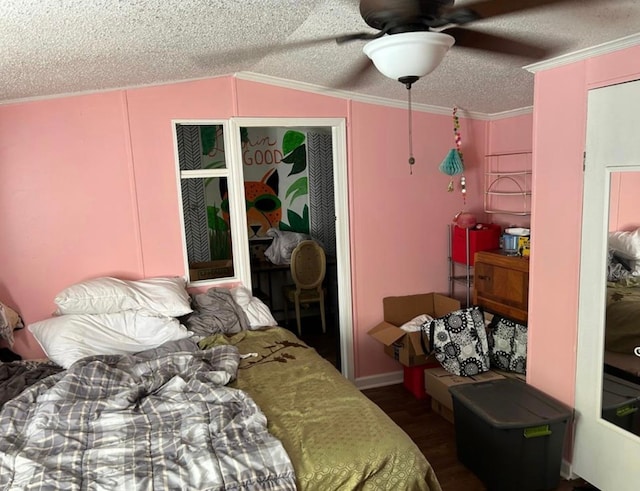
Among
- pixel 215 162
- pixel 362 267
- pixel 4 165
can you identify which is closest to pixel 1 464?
pixel 4 165

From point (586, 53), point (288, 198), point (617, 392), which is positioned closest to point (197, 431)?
point (617, 392)

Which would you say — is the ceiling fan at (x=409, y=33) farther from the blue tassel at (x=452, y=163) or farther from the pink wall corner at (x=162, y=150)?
the blue tassel at (x=452, y=163)

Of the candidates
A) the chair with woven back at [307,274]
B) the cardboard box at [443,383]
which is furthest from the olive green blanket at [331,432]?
the chair with woven back at [307,274]

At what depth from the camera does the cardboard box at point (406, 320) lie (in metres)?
3.33

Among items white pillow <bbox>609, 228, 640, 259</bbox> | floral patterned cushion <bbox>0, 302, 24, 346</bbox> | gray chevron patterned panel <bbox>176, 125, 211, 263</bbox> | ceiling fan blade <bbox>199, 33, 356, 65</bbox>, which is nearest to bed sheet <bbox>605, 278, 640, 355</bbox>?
white pillow <bbox>609, 228, 640, 259</bbox>

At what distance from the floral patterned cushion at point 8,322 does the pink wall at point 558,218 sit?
2.90m

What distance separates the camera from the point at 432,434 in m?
2.99

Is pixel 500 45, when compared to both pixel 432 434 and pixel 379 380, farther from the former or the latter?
pixel 379 380

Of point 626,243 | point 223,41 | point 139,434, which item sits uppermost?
point 223,41

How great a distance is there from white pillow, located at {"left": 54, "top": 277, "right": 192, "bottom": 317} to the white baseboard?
1.51 metres

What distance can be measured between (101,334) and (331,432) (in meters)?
1.49

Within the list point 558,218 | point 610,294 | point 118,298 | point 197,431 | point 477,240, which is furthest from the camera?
point 477,240

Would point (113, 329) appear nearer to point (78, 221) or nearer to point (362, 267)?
point (78, 221)

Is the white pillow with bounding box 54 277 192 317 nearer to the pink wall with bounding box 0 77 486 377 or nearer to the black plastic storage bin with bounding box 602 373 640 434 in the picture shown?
the pink wall with bounding box 0 77 486 377
